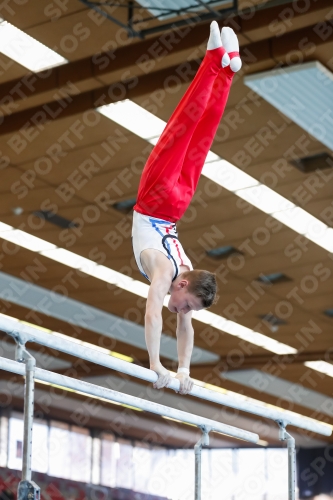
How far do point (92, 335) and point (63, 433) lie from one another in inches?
212

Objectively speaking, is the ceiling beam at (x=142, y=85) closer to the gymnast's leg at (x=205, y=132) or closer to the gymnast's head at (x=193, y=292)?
the gymnast's leg at (x=205, y=132)

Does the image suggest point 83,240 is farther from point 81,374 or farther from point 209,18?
point 81,374

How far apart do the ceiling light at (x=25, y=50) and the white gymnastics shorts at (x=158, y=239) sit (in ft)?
A: 7.97

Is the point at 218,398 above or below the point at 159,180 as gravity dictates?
below

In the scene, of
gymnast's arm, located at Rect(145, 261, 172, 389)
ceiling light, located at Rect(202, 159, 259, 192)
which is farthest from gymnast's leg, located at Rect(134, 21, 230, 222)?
ceiling light, located at Rect(202, 159, 259, 192)

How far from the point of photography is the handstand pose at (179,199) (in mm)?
4000

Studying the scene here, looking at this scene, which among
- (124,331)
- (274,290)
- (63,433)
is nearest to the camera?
(274,290)

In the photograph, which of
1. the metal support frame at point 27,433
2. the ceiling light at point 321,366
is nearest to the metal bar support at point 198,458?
the metal support frame at point 27,433

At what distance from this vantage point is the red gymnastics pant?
438 centimetres

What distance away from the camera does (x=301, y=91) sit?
6547mm

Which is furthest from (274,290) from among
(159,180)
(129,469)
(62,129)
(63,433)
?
(129,469)

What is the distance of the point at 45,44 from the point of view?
6.33 meters

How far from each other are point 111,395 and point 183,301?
79cm

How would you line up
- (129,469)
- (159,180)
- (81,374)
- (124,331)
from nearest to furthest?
(159,180) → (124,331) → (81,374) → (129,469)
